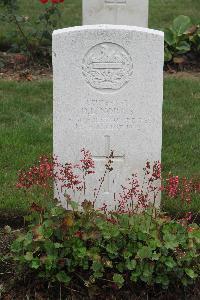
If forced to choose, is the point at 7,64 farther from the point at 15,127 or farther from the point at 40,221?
the point at 40,221

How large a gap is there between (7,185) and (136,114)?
4.62 feet

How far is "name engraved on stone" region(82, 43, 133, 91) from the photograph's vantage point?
488cm

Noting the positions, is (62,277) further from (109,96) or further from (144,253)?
(109,96)

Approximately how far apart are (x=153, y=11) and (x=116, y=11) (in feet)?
11.8

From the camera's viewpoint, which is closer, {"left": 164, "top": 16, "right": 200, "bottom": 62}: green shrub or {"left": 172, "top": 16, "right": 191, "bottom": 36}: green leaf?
{"left": 164, "top": 16, "right": 200, "bottom": 62}: green shrub

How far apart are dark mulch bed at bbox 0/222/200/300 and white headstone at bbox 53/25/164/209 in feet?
2.98

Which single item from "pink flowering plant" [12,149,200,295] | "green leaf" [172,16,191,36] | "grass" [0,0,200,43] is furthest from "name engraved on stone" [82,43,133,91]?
"grass" [0,0,200,43]

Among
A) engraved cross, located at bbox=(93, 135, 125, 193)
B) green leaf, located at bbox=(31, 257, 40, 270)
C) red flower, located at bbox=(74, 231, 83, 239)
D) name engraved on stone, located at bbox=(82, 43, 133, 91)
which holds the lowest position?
green leaf, located at bbox=(31, 257, 40, 270)

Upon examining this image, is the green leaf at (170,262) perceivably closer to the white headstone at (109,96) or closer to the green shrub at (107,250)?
the green shrub at (107,250)

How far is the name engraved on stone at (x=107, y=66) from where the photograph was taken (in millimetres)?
4879

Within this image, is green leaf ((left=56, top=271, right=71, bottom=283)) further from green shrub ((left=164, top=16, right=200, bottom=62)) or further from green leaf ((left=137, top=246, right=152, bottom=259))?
green shrub ((left=164, top=16, right=200, bottom=62))

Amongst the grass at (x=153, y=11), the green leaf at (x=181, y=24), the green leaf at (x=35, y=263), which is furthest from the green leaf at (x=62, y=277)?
the grass at (x=153, y=11)

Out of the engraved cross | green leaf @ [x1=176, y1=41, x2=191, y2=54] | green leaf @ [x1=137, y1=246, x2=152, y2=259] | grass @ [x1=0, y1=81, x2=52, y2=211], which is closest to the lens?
green leaf @ [x1=137, y1=246, x2=152, y2=259]

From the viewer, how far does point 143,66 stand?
16.0ft
